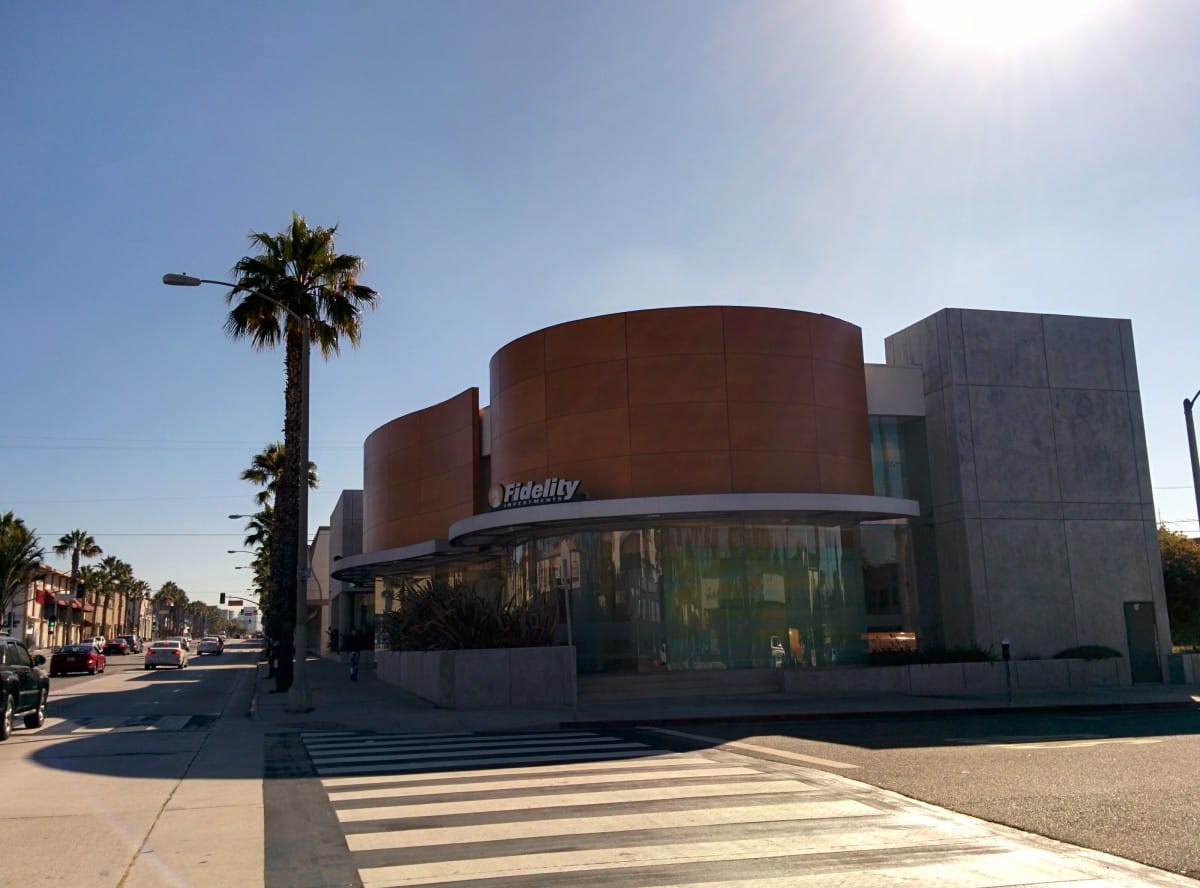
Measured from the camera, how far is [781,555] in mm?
26812

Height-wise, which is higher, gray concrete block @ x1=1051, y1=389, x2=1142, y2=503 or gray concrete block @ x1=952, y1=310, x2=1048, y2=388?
gray concrete block @ x1=952, y1=310, x2=1048, y2=388

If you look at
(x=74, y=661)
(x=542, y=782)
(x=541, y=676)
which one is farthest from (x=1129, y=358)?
(x=74, y=661)

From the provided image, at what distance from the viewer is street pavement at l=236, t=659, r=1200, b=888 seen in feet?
24.1

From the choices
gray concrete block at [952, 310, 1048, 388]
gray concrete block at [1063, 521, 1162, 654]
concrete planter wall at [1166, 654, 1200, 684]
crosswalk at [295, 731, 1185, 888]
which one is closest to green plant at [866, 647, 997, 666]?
gray concrete block at [1063, 521, 1162, 654]

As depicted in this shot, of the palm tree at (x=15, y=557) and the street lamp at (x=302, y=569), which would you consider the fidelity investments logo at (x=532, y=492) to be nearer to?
the street lamp at (x=302, y=569)

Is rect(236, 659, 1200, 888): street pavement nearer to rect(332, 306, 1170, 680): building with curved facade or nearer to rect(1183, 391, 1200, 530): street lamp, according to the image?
rect(332, 306, 1170, 680): building with curved facade

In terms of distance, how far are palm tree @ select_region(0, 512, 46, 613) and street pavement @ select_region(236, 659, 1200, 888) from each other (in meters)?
64.6

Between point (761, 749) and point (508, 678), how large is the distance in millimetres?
9070

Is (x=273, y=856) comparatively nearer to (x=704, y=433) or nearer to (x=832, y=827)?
(x=832, y=827)

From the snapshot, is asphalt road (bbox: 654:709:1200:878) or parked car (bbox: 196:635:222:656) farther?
parked car (bbox: 196:635:222:656)

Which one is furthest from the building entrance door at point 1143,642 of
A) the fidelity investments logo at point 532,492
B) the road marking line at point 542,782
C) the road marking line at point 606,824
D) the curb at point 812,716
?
the road marking line at point 606,824

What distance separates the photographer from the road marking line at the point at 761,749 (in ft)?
43.0

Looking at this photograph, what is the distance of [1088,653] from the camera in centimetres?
2803

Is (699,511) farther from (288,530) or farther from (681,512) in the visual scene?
(288,530)
